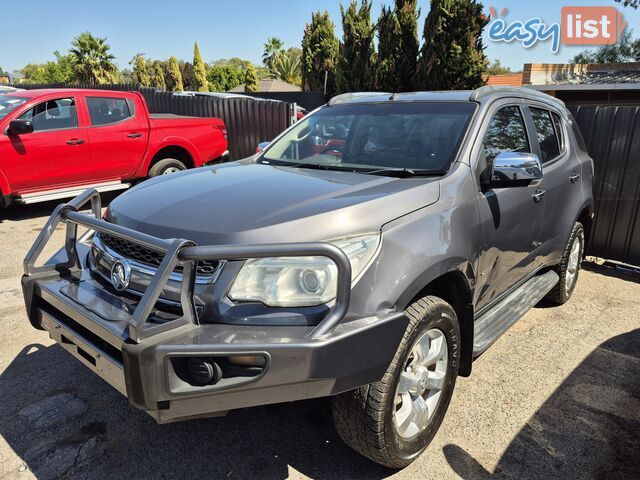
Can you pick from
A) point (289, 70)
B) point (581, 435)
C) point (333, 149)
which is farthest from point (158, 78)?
point (581, 435)

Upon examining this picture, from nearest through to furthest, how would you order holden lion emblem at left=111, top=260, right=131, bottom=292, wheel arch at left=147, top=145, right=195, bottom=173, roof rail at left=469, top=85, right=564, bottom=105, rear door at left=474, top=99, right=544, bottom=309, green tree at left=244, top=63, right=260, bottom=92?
holden lion emblem at left=111, top=260, right=131, bottom=292 → rear door at left=474, top=99, right=544, bottom=309 → roof rail at left=469, top=85, right=564, bottom=105 → wheel arch at left=147, top=145, right=195, bottom=173 → green tree at left=244, top=63, right=260, bottom=92

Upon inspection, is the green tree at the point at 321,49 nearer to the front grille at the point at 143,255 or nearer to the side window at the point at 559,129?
the side window at the point at 559,129

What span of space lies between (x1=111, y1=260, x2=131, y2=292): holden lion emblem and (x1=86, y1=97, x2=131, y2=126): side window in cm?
611

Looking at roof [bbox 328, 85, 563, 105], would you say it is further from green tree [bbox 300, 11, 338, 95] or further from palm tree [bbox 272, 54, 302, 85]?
palm tree [bbox 272, 54, 302, 85]

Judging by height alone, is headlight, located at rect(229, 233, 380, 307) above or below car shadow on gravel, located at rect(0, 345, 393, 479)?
above

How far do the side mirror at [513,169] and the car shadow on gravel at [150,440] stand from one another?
1.70 metres

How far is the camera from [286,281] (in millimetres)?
2033

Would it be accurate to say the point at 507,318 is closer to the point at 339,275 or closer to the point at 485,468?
the point at 485,468

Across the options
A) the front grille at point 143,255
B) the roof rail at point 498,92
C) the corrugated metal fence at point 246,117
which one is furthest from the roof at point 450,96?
the corrugated metal fence at point 246,117

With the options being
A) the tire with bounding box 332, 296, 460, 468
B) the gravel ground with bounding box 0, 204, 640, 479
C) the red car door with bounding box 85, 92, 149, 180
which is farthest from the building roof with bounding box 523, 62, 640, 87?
the tire with bounding box 332, 296, 460, 468

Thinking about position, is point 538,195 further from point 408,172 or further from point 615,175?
point 615,175

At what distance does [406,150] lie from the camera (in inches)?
123

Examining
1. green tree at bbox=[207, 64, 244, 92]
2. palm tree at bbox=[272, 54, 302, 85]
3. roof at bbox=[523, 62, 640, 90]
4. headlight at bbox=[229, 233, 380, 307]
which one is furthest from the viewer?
green tree at bbox=[207, 64, 244, 92]

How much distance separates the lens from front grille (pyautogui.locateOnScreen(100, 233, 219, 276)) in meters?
2.07
